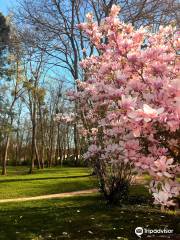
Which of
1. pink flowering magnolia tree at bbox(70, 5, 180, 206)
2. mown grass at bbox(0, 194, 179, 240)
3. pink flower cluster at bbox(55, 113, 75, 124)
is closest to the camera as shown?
pink flowering magnolia tree at bbox(70, 5, 180, 206)

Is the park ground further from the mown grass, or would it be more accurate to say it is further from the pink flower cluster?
the pink flower cluster

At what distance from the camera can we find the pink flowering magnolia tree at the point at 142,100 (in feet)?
12.5

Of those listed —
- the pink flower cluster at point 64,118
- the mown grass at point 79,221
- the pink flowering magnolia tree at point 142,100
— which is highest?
the pink flower cluster at point 64,118

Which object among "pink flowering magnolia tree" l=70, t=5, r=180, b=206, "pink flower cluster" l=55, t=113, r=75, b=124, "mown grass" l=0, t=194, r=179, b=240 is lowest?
"mown grass" l=0, t=194, r=179, b=240

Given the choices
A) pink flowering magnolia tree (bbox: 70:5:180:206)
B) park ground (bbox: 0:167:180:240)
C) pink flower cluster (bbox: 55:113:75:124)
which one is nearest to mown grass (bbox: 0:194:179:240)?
park ground (bbox: 0:167:180:240)

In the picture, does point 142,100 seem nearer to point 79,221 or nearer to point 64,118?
point 79,221

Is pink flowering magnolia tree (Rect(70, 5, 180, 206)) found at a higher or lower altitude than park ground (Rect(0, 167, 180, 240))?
higher

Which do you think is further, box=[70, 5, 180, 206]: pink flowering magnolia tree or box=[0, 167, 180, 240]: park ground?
box=[0, 167, 180, 240]: park ground

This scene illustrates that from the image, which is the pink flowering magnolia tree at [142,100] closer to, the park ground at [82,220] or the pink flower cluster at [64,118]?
the park ground at [82,220]

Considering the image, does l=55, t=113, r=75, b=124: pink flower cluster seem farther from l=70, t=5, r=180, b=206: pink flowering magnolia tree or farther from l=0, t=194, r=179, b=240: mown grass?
l=70, t=5, r=180, b=206: pink flowering magnolia tree

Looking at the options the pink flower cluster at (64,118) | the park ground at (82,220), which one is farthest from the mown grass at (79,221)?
the pink flower cluster at (64,118)

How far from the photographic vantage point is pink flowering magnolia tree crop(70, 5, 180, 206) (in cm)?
382

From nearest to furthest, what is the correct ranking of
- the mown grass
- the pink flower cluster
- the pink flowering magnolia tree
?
the pink flowering magnolia tree, the mown grass, the pink flower cluster

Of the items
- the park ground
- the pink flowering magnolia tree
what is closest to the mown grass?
the park ground
